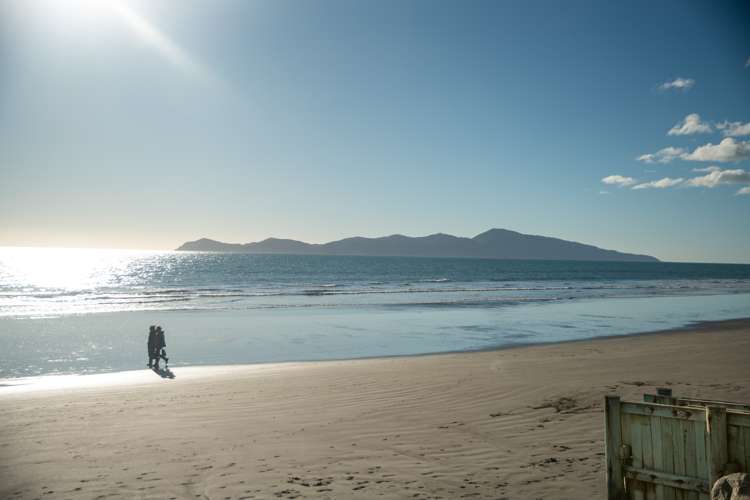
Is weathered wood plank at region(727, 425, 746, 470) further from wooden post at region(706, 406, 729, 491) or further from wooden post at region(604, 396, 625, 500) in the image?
wooden post at region(604, 396, 625, 500)

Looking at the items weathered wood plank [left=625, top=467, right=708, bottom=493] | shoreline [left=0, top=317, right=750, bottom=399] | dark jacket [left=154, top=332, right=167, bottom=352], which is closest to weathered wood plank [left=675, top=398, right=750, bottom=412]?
weathered wood plank [left=625, top=467, right=708, bottom=493]

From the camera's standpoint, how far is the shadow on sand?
12.7 m

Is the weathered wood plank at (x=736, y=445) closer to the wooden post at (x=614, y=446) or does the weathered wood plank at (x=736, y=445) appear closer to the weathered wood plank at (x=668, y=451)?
the weathered wood plank at (x=668, y=451)

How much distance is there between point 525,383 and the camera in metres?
10.9

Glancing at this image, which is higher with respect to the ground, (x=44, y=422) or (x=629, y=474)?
(x=629, y=474)

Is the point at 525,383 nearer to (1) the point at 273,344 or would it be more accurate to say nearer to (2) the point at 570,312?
(1) the point at 273,344

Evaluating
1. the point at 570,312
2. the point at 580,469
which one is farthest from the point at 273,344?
the point at 570,312

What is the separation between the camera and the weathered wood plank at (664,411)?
404cm

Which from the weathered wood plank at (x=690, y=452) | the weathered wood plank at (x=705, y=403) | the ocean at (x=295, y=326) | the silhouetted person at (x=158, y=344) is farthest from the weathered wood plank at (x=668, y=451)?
the silhouetted person at (x=158, y=344)

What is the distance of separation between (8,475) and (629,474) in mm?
6670

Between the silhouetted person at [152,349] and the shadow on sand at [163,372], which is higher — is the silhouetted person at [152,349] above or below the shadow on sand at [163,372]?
above

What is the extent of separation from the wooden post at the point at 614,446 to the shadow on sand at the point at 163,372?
420 inches

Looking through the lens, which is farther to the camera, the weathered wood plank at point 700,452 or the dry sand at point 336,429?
the dry sand at point 336,429

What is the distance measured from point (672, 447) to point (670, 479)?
0.25 meters
